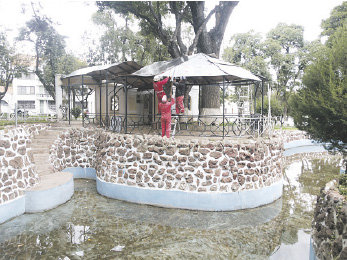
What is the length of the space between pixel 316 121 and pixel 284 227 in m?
2.81

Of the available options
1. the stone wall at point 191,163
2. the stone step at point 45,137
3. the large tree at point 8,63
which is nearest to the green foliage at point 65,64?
the large tree at point 8,63

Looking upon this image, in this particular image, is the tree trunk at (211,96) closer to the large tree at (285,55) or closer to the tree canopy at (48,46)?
the tree canopy at (48,46)

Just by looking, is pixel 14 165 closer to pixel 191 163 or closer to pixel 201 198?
pixel 191 163

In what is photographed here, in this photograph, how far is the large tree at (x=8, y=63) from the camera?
2080cm

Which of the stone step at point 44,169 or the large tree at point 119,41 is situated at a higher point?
the large tree at point 119,41

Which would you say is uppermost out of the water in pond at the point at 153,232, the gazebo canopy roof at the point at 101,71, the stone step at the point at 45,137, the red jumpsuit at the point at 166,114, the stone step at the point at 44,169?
the gazebo canopy roof at the point at 101,71

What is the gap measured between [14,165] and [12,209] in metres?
1.16

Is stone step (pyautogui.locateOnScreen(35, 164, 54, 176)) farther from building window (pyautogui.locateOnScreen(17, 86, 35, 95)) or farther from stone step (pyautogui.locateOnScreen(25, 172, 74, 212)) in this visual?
building window (pyautogui.locateOnScreen(17, 86, 35, 95))

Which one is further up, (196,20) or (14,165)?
(196,20)

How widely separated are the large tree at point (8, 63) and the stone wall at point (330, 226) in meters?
22.6

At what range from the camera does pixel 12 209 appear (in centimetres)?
699

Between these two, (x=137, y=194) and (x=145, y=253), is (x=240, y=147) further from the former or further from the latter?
(x=145, y=253)

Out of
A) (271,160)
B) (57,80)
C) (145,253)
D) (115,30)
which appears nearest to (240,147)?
(271,160)

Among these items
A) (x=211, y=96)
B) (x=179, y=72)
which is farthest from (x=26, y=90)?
(x=179, y=72)
